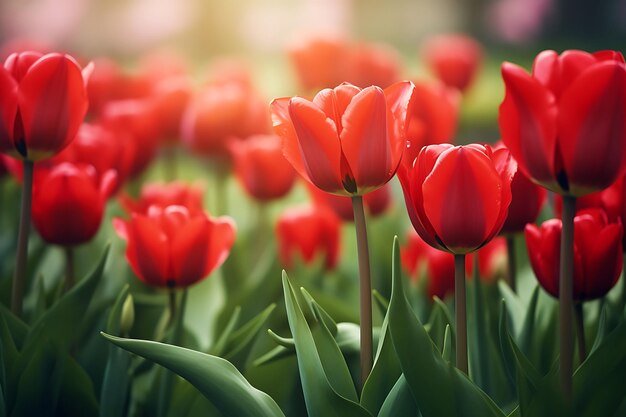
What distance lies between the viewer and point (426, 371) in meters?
0.62

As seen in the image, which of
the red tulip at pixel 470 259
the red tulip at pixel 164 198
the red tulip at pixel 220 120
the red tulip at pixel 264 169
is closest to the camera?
the red tulip at pixel 164 198

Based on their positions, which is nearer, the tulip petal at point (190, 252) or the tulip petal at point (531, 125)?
the tulip petal at point (531, 125)

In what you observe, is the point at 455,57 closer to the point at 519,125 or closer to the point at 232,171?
the point at 232,171

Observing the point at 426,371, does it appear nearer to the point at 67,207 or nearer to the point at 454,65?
the point at 67,207

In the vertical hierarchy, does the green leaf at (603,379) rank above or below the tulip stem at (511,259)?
above

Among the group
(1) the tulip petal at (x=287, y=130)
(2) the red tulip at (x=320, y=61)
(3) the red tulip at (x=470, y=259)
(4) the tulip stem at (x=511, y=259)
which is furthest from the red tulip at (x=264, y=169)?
(1) the tulip petal at (x=287, y=130)

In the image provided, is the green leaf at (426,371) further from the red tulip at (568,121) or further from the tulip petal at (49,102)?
the tulip petal at (49,102)

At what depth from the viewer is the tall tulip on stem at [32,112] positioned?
0.78 m

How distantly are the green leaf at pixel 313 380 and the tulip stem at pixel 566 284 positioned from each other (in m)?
0.15

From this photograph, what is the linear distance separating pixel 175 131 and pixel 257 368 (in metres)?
0.85

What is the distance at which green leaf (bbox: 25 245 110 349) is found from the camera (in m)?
0.77

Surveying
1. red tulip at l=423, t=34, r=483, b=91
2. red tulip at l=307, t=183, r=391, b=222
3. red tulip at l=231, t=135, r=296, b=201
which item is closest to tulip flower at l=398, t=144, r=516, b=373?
red tulip at l=307, t=183, r=391, b=222

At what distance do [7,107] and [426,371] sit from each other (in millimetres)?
449

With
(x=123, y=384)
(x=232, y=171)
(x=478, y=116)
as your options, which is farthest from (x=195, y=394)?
(x=478, y=116)
